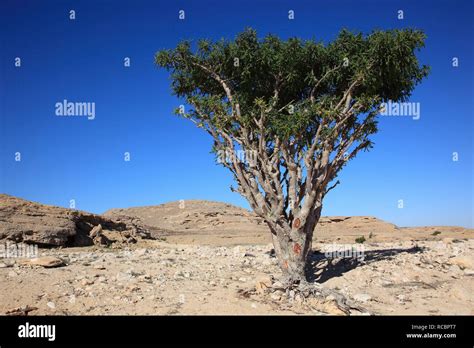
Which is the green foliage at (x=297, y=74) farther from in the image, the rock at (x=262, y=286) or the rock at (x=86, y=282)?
the rock at (x=86, y=282)

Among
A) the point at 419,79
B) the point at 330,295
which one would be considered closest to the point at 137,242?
the point at 330,295

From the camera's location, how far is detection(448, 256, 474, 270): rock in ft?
52.2

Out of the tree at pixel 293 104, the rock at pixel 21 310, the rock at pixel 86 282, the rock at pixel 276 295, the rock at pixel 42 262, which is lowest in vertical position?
the rock at pixel 276 295

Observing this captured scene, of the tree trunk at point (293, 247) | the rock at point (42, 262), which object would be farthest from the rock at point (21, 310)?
the tree trunk at point (293, 247)

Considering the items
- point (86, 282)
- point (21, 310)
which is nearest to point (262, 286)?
point (86, 282)

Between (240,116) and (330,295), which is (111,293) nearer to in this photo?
(330,295)

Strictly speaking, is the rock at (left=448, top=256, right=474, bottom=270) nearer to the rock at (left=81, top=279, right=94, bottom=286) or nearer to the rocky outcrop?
the rock at (left=81, top=279, right=94, bottom=286)

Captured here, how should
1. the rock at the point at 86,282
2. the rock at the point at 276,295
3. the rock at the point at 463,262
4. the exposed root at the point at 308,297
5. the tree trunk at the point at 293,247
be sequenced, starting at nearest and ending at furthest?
the exposed root at the point at 308,297, the rock at the point at 86,282, the rock at the point at 276,295, the tree trunk at the point at 293,247, the rock at the point at 463,262

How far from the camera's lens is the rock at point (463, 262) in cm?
1591

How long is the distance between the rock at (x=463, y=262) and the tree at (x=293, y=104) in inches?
262

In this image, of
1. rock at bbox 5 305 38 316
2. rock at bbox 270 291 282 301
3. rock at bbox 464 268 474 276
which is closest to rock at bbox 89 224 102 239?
rock at bbox 5 305 38 316

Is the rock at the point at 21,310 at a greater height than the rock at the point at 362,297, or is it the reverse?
the rock at the point at 21,310
